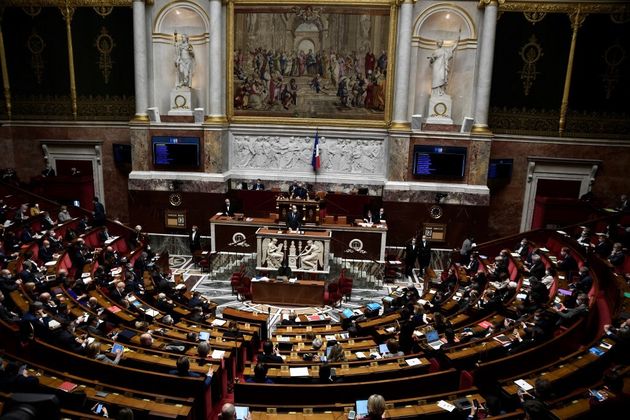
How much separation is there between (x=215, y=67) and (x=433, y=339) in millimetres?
15762

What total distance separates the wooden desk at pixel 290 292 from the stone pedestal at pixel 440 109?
956cm

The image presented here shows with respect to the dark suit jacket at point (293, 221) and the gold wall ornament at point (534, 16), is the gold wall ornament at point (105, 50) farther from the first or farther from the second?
the gold wall ornament at point (534, 16)

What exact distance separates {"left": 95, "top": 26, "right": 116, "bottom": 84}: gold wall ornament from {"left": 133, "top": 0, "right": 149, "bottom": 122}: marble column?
56.6 inches

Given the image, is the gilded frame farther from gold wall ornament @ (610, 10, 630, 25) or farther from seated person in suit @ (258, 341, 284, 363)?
seated person in suit @ (258, 341, 284, 363)

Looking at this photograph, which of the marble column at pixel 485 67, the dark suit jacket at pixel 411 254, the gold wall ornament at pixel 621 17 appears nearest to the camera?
the dark suit jacket at pixel 411 254

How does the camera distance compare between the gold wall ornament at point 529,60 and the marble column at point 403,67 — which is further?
the gold wall ornament at point 529,60

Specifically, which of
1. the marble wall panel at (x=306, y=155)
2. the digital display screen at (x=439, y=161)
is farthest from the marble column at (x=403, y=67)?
the digital display screen at (x=439, y=161)

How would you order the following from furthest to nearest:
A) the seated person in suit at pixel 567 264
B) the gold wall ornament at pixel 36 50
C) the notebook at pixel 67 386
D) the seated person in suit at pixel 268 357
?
the gold wall ornament at pixel 36 50
the seated person in suit at pixel 567 264
the seated person in suit at pixel 268 357
the notebook at pixel 67 386

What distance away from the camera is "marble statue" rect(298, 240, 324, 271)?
1756 cm

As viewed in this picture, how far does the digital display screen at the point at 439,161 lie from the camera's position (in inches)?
793

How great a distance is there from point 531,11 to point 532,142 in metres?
5.51

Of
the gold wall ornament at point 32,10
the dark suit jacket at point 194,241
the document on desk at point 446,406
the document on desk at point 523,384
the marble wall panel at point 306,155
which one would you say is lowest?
the dark suit jacket at point 194,241

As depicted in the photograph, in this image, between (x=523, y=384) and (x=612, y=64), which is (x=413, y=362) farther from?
(x=612, y=64)

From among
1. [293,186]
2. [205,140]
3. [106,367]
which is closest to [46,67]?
[205,140]
